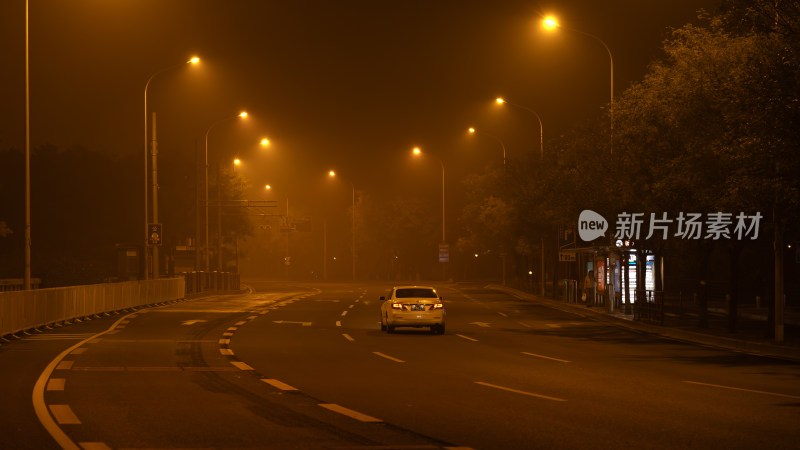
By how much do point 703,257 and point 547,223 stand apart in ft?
83.8

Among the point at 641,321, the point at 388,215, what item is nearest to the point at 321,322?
the point at 641,321

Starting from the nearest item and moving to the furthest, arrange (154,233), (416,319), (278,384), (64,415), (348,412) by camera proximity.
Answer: (64,415), (348,412), (278,384), (416,319), (154,233)

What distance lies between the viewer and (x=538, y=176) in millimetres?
59719

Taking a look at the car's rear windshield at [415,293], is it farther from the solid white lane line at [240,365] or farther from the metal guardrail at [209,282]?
the metal guardrail at [209,282]

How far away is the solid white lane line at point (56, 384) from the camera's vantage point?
47.8 ft

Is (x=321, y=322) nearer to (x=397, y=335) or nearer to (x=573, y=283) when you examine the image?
(x=397, y=335)

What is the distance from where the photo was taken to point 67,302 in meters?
31.1

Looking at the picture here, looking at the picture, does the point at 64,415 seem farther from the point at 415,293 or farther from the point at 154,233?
the point at 154,233

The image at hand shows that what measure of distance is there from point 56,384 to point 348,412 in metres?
5.14

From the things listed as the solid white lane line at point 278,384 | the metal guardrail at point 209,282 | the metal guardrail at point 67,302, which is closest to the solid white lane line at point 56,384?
the solid white lane line at point 278,384

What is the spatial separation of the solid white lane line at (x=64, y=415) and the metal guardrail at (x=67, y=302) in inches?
511

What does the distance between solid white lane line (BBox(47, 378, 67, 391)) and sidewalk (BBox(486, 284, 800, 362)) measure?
14124 mm

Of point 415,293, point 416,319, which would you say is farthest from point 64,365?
point 415,293

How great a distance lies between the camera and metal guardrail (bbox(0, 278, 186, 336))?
25500 mm
